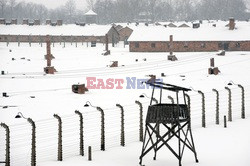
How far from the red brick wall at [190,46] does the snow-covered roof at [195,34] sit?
2.33 feet

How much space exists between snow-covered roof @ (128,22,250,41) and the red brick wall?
0.71m

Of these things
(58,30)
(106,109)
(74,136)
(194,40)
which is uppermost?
(58,30)

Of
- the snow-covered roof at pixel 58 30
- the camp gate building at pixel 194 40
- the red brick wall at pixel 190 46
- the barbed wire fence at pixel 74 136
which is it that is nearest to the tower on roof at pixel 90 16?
the snow-covered roof at pixel 58 30

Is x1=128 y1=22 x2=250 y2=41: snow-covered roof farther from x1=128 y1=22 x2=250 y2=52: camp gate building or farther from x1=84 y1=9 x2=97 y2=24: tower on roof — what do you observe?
x1=84 y1=9 x2=97 y2=24: tower on roof

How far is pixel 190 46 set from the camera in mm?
76750

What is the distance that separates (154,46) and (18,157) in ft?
210

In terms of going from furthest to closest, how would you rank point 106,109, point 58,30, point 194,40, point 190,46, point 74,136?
point 58,30, point 190,46, point 194,40, point 74,136, point 106,109

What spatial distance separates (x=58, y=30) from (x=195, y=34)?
1409 inches

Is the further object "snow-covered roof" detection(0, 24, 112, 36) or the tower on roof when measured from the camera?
the tower on roof

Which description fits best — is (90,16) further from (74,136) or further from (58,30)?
(74,136)

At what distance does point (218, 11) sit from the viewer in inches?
7352

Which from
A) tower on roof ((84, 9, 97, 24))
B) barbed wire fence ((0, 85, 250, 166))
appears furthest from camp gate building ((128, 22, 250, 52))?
barbed wire fence ((0, 85, 250, 166))

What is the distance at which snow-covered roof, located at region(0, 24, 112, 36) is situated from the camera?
3891 inches

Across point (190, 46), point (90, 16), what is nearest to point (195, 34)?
point (190, 46)
